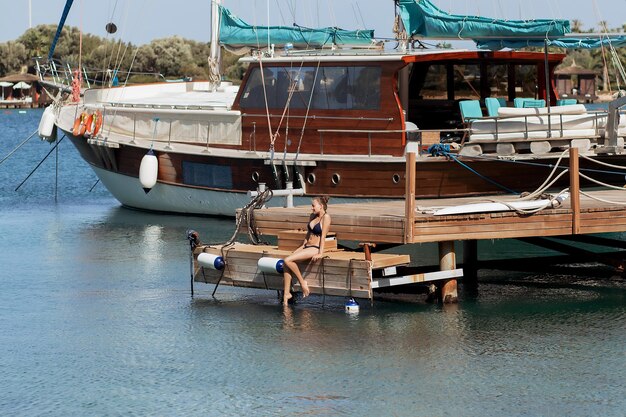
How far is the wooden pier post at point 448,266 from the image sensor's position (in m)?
A: 16.7

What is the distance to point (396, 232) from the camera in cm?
1600

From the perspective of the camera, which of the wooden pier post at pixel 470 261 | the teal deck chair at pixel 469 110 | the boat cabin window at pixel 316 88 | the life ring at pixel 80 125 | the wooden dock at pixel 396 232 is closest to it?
the wooden dock at pixel 396 232

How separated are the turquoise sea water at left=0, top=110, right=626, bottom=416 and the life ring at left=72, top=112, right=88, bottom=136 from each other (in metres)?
7.96

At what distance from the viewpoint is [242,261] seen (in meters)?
17.1

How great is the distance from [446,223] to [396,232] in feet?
2.20

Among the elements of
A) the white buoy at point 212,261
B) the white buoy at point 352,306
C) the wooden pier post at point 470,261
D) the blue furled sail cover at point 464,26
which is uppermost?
the blue furled sail cover at point 464,26

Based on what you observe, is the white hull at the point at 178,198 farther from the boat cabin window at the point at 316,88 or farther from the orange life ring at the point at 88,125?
the boat cabin window at the point at 316,88

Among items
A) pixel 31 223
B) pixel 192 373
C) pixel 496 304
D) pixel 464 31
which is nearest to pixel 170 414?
pixel 192 373

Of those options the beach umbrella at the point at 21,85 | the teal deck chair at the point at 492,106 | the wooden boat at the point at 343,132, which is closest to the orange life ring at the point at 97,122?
the wooden boat at the point at 343,132

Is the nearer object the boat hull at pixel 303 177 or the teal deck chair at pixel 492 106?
the boat hull at pixel 303 177

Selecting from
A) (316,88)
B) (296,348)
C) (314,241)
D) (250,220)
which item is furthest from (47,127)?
(296,348)

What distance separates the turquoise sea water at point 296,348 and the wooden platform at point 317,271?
0.37 m

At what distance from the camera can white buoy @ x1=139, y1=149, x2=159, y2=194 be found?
26.7 m

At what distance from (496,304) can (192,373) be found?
5.00m
